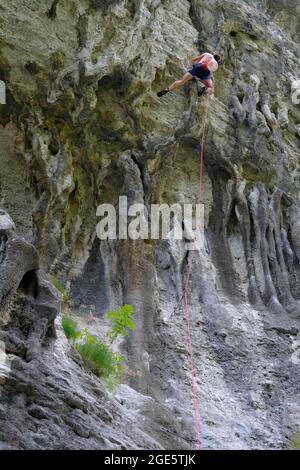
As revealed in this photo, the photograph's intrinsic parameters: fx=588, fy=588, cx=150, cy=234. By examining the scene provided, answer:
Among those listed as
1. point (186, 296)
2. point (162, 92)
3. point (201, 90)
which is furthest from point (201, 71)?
point (186, 296)

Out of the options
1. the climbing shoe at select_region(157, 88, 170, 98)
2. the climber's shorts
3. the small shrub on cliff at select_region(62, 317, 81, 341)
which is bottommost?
the small shrub on cliff at select_region(62, 317, 81, 341)

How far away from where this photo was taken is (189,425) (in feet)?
25.7

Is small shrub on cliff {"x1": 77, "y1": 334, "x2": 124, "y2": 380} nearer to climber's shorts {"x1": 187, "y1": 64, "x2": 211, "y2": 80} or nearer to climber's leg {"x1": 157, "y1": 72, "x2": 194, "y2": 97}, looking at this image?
climber's leg {"x1": 157, "y1": 72, "x2": 194, "y2": 97}

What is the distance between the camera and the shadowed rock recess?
6.49m

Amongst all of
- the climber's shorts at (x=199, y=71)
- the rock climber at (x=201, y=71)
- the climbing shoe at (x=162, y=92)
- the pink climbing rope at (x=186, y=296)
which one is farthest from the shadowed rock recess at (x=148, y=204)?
the climber's shorts at (x=199, y=71)

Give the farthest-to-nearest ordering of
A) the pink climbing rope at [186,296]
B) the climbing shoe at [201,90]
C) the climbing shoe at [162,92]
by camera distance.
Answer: the climbing shoe at [201,90] < the climbing shoe at [162,92] < the pink climbing rope at [186,296]

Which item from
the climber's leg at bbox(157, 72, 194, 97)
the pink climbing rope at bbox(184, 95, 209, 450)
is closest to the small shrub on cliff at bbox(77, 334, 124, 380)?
the pink climbing rope at bbox(184, 95, 209, 450)

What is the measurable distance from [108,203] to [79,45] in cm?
308

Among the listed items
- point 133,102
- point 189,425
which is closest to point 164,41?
point 133,102

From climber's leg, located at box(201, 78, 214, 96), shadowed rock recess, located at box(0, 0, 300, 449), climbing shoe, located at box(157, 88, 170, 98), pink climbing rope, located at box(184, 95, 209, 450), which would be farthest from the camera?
climber's leg, located at box(201, 78, 214, 96)

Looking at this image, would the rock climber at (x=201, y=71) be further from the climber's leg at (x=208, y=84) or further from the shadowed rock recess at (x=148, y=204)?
the shadowed rock recess at (x=148, y=204)

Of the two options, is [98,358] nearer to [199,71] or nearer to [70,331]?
[70,331]

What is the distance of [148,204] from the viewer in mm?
11281

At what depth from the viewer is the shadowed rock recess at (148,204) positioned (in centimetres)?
649
